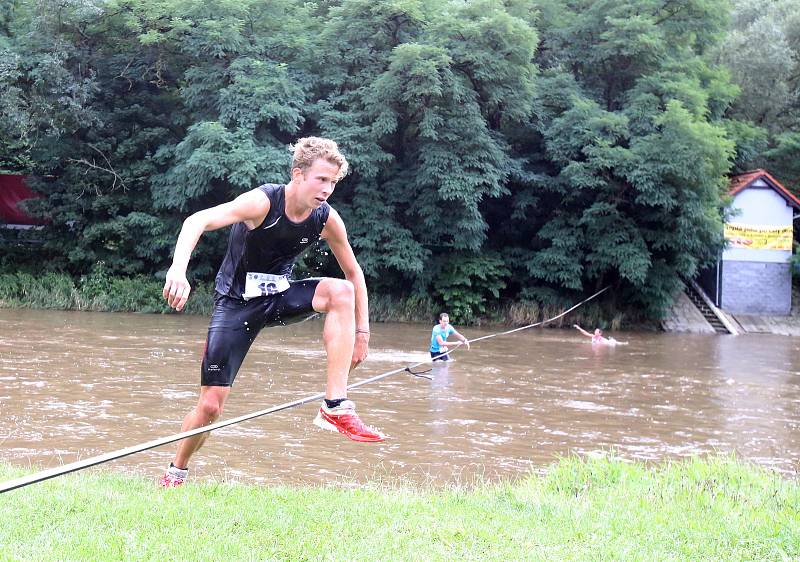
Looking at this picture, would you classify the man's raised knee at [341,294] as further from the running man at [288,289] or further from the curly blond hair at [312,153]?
the curly blond hair at [312,153]

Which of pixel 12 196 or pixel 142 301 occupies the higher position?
pixel 12 196

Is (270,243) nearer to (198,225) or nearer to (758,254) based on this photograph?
(198,225)

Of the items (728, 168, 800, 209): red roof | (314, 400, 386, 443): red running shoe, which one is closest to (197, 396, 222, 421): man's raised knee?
(314, 400, 386, 443): red running shoe

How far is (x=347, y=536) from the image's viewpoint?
435cm

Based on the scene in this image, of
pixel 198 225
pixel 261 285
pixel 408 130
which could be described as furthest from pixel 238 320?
pixel 408 130

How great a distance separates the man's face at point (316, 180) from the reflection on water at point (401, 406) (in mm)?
3500

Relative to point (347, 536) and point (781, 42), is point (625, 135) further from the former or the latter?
point (347, 536)

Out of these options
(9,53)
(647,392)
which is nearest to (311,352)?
(647,392)

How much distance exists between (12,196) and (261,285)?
3210cm

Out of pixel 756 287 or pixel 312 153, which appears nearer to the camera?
pixel 312 153

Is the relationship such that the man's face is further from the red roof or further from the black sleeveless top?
the red roof

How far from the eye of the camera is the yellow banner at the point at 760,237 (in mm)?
36906

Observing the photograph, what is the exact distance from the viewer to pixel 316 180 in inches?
198

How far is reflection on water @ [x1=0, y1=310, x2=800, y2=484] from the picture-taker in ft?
29.6
